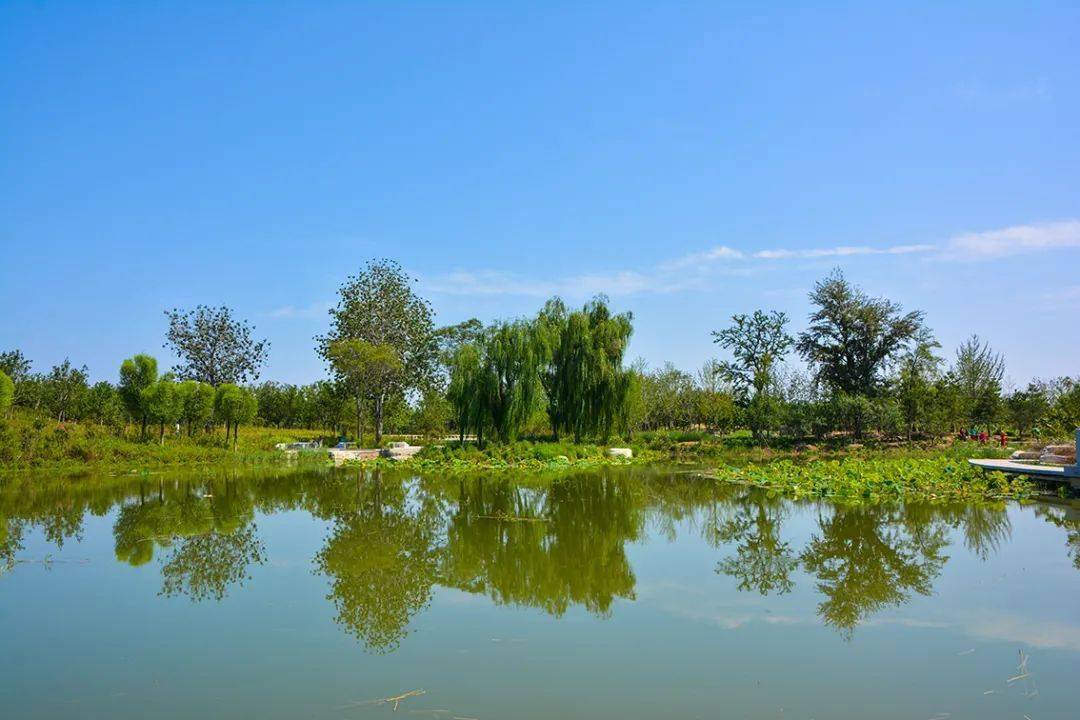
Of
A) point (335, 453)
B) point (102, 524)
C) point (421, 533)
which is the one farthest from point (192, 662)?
point (335, 453)

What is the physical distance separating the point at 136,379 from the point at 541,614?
2494cm

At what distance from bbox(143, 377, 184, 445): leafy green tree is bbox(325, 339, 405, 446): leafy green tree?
7.03m

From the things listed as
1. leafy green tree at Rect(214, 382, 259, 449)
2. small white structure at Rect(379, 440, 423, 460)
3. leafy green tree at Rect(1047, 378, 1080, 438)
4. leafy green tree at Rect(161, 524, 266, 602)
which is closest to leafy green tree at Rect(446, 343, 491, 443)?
small white structure at Rect(379, 440, 423, 460)

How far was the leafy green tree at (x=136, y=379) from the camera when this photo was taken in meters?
26.3

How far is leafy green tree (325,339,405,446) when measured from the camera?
101 feet

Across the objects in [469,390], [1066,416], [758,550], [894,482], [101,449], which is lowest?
[758,550]

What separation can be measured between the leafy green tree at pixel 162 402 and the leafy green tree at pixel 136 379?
0.49 meters

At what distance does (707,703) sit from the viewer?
491 centimetres

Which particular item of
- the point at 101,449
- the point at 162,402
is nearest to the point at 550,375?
the point at 162,402

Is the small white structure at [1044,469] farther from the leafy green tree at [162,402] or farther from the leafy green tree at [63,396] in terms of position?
the leafy green tree at [63,396]

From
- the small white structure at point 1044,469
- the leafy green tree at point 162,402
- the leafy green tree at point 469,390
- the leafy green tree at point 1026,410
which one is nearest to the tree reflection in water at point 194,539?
the leafy green tree at point 162,402

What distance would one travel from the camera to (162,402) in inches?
1017

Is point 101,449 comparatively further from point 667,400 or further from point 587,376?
point 667,400

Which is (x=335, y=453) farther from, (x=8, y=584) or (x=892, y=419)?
(x=892, y=419)
